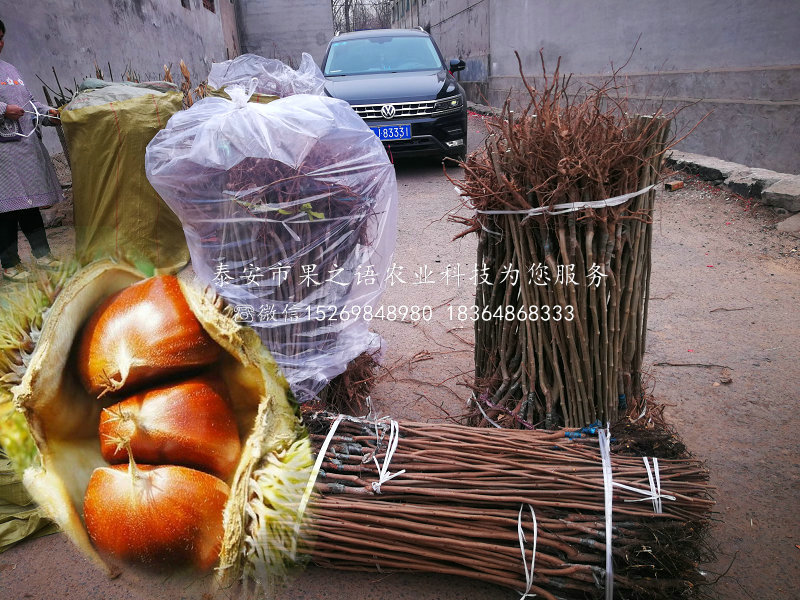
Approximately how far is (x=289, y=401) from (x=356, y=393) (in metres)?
1.26

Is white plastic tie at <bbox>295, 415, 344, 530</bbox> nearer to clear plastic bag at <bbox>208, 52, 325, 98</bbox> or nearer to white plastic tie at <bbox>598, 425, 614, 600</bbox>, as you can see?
white plastic tie at <bbox>598, 425, 614, 600</bbox>

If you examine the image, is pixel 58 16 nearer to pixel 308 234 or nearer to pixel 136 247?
pixel 308 234

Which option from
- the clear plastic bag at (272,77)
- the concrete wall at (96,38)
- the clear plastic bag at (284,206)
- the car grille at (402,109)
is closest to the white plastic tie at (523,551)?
the clear plastic bag at (284,206)

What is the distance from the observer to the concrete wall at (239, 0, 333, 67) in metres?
19.4

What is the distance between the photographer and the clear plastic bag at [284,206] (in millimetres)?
1639

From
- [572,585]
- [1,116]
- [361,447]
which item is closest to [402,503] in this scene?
[361,447]

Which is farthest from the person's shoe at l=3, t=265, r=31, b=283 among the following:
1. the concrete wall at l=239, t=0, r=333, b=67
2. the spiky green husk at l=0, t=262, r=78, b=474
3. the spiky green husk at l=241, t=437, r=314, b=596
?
the concrete wall at l=239, t=0, r=333, b=67

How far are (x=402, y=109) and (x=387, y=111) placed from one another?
19 cm

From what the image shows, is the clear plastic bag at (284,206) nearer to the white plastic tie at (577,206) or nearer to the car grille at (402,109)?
the white plastic tie at (577,206)

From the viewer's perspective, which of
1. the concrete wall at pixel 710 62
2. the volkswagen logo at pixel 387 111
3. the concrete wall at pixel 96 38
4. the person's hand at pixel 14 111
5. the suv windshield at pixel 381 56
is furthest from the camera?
the suv windshield at pixel 381 56

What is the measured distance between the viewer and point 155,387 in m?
0.85

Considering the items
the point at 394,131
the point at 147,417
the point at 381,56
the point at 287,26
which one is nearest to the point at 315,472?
the point at 147,417

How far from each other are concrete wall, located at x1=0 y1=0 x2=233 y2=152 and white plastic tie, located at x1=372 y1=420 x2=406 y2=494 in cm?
612

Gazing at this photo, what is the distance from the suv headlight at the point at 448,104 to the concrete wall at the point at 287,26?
14.6 m
